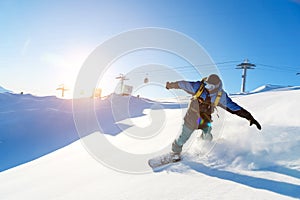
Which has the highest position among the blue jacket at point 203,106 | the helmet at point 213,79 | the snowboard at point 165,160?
the helmet at point 213,79

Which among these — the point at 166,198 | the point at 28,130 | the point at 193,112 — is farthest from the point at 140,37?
the point at 28,130

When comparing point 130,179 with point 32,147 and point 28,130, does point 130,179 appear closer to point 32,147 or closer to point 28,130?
point 32,147

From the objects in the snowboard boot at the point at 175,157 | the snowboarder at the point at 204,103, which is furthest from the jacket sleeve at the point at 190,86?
the snowboard boot at the point at 175,157

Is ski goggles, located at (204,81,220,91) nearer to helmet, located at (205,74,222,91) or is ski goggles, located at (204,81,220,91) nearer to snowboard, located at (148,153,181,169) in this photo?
helmet, located at (205,74,222,91)

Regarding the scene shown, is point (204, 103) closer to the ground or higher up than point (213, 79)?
closer to the ground

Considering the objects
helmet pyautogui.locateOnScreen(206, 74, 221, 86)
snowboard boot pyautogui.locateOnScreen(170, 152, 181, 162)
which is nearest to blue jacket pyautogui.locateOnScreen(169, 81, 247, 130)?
helmet pyautogui.locateOnScreen(206, 74, 221, 86)

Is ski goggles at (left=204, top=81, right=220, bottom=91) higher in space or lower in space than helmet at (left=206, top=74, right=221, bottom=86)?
lower

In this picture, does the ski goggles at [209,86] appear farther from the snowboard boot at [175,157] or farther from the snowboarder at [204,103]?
the snowboard boot at [175,157]

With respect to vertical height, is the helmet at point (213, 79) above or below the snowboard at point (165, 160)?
above

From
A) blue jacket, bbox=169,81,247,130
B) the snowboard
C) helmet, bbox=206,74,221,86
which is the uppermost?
helmet, bbox=206,74,221,86

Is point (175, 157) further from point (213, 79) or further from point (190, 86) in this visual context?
point (213, 79)

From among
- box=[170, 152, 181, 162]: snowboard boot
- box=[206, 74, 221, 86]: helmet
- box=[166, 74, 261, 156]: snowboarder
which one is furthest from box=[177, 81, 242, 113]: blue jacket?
box=[170, 152, 181, 162]: snowboard boot

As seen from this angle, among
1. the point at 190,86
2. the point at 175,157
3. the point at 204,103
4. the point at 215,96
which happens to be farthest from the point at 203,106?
the point at 175,157

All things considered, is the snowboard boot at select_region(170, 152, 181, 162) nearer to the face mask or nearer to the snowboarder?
the snowboarder
